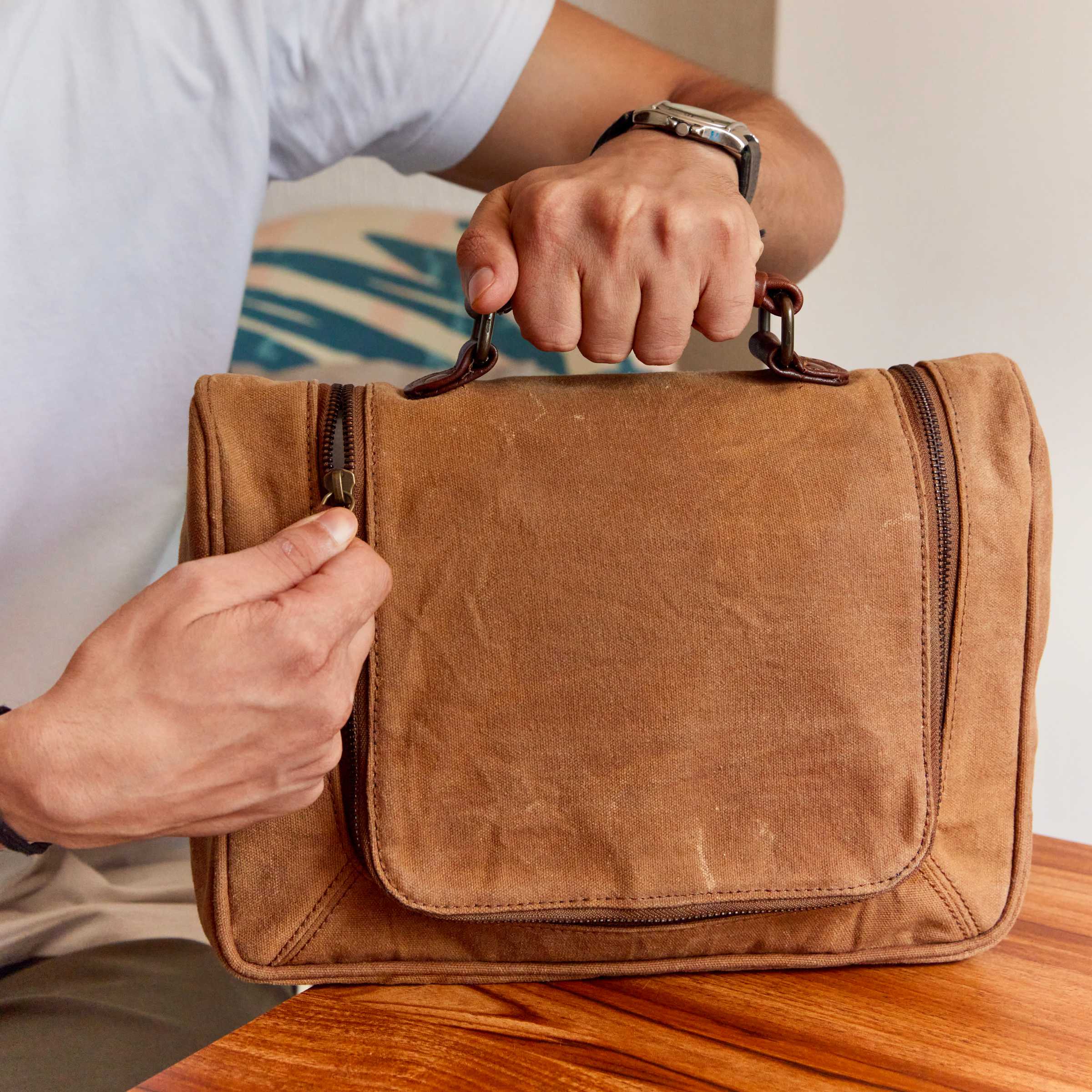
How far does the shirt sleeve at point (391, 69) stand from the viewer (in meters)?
0.79

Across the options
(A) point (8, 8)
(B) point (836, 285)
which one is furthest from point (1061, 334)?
(A) point (8, 8)

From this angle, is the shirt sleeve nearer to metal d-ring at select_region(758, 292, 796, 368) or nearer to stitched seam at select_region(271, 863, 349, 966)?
metal d-ring at select_region(758, 292, 796, 368)

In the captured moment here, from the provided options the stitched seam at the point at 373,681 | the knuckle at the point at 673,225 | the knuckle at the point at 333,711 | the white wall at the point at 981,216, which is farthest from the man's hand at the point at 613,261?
the white wall at the point at 981,216

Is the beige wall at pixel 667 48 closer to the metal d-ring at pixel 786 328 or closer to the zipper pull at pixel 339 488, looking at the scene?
the metal d-ring at pixel 786 328

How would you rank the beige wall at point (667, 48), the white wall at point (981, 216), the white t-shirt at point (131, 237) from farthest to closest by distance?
1. the beige wall at point (667, 48)
2. the white wall at point (981, 216)
3. the white t-shirt at point (131, 237)

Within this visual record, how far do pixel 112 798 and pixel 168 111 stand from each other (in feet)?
1.94

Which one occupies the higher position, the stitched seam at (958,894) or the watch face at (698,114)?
the watch face at (698,114)

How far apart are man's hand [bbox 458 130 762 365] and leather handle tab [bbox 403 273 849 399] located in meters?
0.02

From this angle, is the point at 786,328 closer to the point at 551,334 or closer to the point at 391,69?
the point at 551,334

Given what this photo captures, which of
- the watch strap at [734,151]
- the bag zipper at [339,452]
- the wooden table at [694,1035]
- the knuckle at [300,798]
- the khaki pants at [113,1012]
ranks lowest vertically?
the khaki pants at [113,1012]

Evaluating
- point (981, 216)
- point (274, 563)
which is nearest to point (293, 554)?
point (274, 563)

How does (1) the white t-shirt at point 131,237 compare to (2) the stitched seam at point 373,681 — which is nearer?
(2) the stitched seam at point 373,681

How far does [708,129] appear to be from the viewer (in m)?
0.57

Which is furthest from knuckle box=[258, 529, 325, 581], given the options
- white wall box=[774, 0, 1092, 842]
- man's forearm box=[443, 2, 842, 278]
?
white wall box=[774, 0, 1092, 842]
